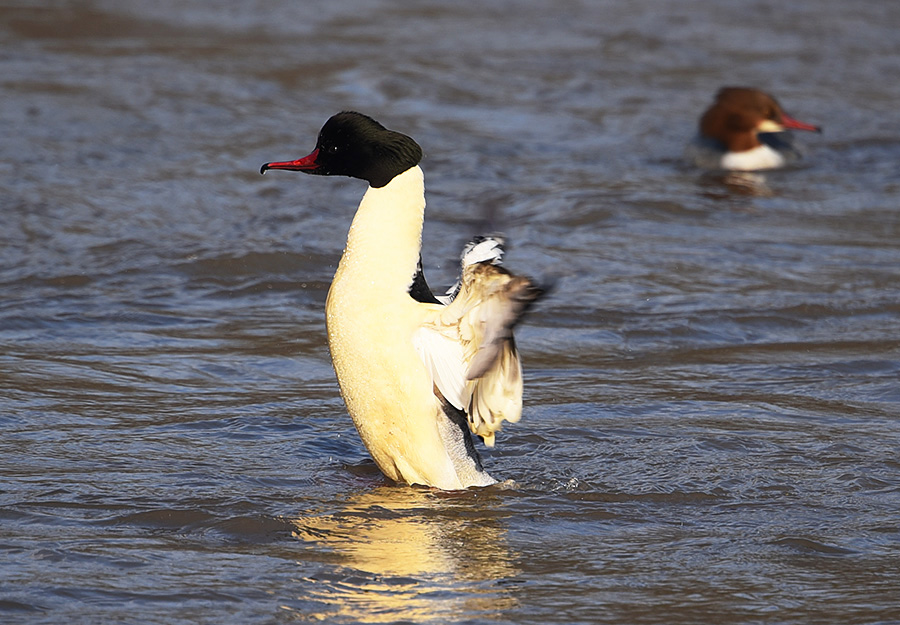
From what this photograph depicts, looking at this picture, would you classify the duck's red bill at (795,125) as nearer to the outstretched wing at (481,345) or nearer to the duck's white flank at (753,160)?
the duck's white flank at (753,160)

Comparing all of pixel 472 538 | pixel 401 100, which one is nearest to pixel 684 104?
pixel 401 100

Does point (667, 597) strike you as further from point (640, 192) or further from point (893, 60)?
point (893, 60)

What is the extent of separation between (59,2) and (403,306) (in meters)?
12.9

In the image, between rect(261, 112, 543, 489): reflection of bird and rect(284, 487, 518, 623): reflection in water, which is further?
rect(261, 112, 543, 489): reflection of bird

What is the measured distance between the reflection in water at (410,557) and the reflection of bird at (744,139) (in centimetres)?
764

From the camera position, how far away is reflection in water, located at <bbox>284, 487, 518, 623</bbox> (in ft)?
13.6

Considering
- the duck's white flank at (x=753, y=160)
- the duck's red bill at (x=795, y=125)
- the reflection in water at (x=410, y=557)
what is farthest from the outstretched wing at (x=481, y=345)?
the duck's red bill at (x=795, y=125)

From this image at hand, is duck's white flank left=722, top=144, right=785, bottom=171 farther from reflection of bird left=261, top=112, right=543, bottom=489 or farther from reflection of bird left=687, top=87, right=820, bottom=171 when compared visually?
reflection of bird left=261, top=112, right=543, bottom=489

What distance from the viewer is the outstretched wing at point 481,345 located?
4.48 meters

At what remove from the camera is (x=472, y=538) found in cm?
476

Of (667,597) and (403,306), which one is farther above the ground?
(403,306)

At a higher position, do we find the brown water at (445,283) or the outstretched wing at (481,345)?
the outstretched wing at (481,345)

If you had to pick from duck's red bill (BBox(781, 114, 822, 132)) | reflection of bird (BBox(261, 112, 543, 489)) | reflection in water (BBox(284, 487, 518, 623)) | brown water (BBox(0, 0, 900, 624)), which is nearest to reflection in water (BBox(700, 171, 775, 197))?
brown water (BBox(0, 0, 900, 624))

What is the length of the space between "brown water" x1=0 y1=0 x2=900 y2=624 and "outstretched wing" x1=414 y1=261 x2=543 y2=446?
1.43 ft
